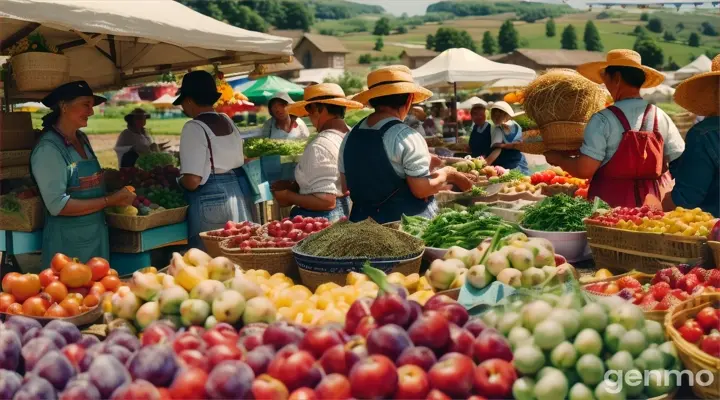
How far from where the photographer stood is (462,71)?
1196cm

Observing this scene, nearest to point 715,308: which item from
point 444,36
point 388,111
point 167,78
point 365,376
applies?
point 365,376

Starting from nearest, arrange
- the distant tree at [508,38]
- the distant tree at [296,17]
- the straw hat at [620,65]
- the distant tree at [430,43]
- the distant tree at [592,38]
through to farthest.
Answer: the straw hat at [620,65] → the distant tree at [430,43] → the distant tree at [592,38] → the distant tree at [296,17] → the distant tree at [508,38]

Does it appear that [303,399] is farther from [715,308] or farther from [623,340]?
[715,308]

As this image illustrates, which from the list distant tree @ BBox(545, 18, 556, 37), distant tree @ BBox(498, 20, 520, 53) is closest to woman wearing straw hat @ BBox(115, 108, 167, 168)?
distant tree @ BBox(498, 20, 520, 53)

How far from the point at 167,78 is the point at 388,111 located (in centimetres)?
509

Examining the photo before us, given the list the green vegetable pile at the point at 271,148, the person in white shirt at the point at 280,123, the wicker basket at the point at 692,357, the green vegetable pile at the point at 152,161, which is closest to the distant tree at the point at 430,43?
the person in white shirt at the point at 280,123

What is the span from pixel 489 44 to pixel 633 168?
327ft

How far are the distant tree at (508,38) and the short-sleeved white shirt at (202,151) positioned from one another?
10067 cm

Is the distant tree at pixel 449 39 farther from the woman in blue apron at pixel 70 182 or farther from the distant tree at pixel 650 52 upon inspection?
the woman in blue apron at pixel 70 182

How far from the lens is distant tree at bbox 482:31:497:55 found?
98.8 m

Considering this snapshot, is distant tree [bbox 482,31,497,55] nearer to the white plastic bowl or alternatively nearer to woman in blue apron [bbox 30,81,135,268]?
woman in blue apron [bbox 30,81,135,268]

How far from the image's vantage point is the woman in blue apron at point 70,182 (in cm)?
465

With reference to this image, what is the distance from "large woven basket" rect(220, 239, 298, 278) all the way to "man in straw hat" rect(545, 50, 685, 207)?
7.38 feet

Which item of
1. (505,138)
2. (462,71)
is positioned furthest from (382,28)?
(505,138)
